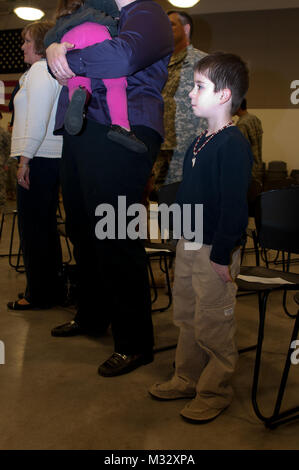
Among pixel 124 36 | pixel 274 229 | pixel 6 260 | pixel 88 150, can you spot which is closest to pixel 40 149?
pixel 88 150

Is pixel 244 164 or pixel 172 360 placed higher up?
pixel 244 164

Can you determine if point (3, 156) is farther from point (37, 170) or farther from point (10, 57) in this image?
point (10, 57)

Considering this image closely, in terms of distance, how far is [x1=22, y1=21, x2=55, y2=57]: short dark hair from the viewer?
2.34 m

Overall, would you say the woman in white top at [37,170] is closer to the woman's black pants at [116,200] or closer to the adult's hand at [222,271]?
the woman's black pants at [116,200]

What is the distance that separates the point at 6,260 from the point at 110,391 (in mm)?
2288

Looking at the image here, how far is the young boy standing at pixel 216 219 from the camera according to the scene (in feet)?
4.69

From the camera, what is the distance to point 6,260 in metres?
3.73

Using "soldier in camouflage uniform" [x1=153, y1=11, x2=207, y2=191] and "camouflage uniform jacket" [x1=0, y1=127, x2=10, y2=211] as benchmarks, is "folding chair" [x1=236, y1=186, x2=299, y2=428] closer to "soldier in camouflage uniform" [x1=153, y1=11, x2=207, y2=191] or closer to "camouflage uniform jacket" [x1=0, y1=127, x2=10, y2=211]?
"soldier in camouflage uniform" [x1=153, y1=11, x2=207, y2=191]

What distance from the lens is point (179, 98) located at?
2648mm

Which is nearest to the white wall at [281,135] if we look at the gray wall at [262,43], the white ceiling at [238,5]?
the gray wall at [262,43]

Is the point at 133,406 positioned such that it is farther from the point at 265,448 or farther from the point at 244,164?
the point at 244,164

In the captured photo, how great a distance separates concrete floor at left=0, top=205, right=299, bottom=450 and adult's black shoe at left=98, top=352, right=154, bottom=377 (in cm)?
3

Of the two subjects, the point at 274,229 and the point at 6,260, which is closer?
the point at 274,229

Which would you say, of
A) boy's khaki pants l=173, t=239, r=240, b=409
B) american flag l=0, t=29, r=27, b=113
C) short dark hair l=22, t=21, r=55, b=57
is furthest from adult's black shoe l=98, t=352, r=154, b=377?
american flag l=0, t=29, r=27, b=113
